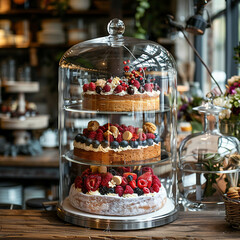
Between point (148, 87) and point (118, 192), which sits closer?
point (118, 192)

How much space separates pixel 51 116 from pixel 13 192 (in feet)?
5.71

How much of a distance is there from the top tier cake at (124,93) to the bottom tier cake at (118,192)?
25 cm

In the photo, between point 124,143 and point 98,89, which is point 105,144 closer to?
point 124,143

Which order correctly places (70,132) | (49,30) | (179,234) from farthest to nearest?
(49,30), (70,132), (179,234)

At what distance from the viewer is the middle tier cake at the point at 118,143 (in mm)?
1726

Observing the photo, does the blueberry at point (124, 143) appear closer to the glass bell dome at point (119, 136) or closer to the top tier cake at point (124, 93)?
the glass bell dome at point (119, 136)

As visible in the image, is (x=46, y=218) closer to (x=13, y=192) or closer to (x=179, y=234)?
(x=179, y=234)

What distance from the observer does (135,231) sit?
64.5 inches

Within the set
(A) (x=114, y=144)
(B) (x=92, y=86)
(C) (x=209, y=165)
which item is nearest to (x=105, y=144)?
(A) (x=114, y=144)

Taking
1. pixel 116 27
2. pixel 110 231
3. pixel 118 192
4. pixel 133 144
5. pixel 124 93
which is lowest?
pixel 110 231

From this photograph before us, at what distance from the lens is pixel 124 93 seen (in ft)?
5.71

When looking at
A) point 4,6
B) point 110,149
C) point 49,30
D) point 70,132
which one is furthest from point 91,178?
point 4,6

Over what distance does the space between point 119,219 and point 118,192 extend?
0.10 m

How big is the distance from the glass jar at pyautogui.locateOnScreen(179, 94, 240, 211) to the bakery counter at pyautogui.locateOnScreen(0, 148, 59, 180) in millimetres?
2201
